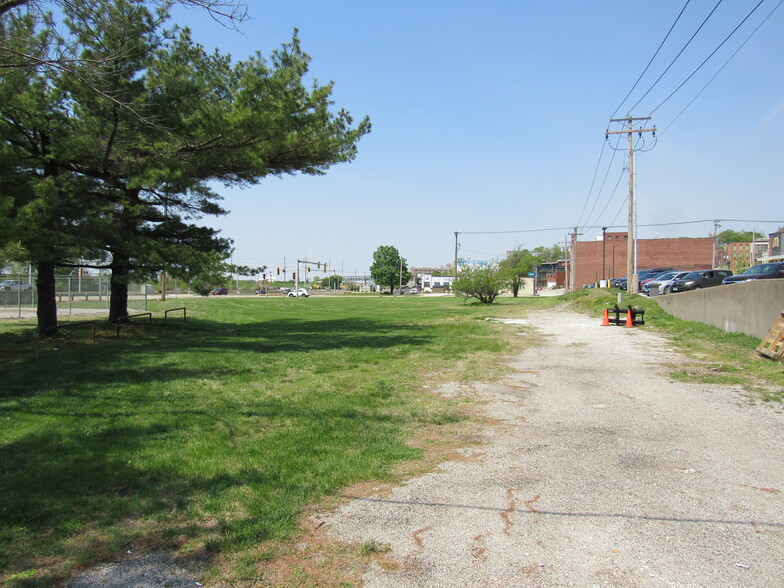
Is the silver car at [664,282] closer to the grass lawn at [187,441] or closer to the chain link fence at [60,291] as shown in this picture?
the grass lawn at [187,441]

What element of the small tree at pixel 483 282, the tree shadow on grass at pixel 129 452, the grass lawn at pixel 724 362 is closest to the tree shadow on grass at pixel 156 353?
the tree shadow on grass at pixel 129 452

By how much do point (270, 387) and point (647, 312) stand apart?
18684 millimetres

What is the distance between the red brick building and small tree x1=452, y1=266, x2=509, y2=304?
48855mm

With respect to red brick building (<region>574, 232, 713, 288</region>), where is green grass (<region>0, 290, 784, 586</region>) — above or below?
below

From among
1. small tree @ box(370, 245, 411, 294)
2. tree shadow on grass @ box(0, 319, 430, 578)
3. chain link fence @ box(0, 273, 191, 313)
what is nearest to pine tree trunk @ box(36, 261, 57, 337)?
tree shadow on grass @ box(0, 319, 430, 578)

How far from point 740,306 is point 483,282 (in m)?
31.2

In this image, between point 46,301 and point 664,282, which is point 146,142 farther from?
point 664,282

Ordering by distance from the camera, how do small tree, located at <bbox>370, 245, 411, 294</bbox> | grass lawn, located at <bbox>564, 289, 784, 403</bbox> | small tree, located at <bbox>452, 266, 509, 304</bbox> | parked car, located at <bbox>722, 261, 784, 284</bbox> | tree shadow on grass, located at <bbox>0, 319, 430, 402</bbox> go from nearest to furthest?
grass lawn, located at <bbox>564, 289, 784, 403</bbox>
tree shadow on grass, located at <bbox>0, 319, 430, 402</bbox>
parked car, located at <bbox>722, 261, 784, 284</bbox>
small tree, located at <bbox>452, 266, 509, 304</bbox>
small tree, located at <bbox>370, 245, 411, 294</bbox>

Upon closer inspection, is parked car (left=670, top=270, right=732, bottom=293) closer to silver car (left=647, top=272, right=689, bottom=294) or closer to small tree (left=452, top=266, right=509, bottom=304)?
silver car (left=647, top=272, right=689, bottom=294)

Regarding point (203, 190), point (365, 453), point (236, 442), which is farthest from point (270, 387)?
point (203, 190)

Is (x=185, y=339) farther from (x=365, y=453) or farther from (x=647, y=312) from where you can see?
(x=647, y=312)

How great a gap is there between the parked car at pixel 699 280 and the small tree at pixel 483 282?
14691 mm

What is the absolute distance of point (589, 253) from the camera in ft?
324

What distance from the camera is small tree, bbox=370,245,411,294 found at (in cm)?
13575
